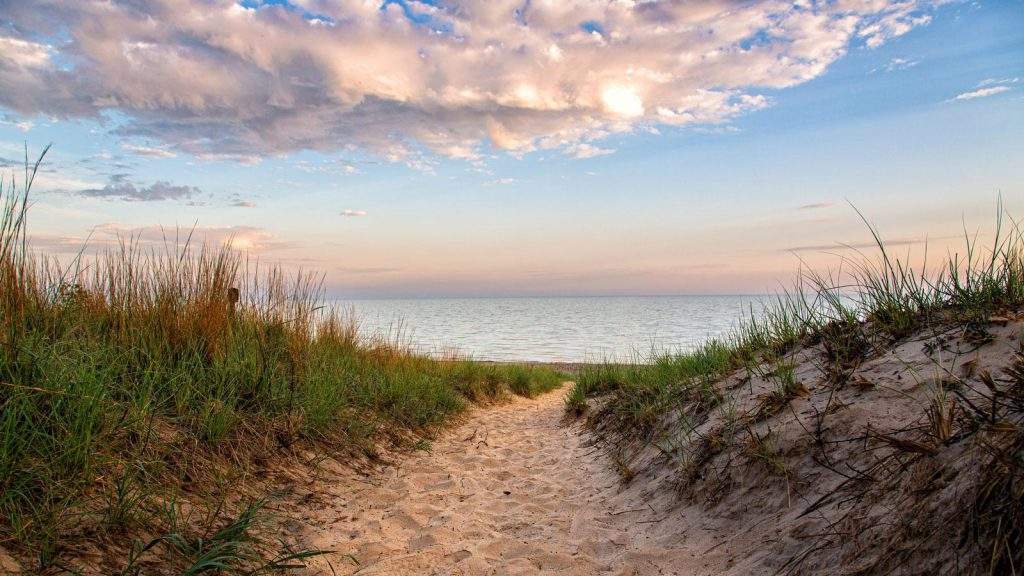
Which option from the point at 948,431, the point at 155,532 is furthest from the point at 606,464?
the point at 155,532

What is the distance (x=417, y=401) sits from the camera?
6539 millimetres

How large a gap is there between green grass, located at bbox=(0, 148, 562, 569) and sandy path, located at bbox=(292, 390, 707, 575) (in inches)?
28.1

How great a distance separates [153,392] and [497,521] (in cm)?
257

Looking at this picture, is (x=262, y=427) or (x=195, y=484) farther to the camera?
(x=262, y=427)

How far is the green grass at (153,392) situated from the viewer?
2.43 meters

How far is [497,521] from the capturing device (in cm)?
373

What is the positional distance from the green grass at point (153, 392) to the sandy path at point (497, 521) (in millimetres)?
714

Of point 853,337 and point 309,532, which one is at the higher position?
point 853,337

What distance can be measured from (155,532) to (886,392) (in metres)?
3.87

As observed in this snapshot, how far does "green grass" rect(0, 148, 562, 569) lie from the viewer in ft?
7.96

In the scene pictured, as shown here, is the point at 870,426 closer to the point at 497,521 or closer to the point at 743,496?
the point at 743,496

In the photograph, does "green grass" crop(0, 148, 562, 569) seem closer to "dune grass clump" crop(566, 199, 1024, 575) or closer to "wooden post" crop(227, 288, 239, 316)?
"wooden post" crop(227, 288, 239, 316)

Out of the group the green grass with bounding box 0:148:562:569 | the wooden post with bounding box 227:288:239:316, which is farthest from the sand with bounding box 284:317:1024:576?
the wooden post with bounding box 227:288:239:316

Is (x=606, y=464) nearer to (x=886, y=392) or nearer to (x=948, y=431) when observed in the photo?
(x=886, y=392)
